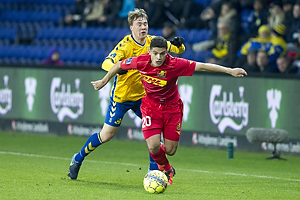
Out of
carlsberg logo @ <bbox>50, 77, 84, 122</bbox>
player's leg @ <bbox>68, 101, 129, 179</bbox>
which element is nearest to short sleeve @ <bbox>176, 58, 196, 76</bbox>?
player's leg @ <bbox>68, 101, 129, 179</bbox>

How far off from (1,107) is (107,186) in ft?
28.5

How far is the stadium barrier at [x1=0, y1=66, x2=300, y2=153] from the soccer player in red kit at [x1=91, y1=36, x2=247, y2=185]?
442cm

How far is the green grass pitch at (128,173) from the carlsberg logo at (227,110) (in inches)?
22.1

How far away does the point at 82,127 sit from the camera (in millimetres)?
15188

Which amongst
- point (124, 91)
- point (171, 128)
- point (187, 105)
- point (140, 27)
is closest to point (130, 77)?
point (124, 91)

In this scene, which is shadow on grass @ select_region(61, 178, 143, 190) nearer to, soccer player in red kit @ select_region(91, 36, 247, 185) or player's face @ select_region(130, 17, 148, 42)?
soccer player in red kit @ select_region(91, 36, 247, 185)

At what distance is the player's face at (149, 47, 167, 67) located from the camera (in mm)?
7938

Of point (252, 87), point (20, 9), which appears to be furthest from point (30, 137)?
point (20, 9)

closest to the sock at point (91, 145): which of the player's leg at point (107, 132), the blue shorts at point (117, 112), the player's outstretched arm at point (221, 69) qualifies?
the player's leg at point (107, 132)

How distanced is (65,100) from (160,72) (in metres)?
7.55

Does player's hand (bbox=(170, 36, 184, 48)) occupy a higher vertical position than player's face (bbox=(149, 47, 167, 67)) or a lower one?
higher

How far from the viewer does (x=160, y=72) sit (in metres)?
8.12

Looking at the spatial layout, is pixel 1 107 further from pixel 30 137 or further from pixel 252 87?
pixel 252 87

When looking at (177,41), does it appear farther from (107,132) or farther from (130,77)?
(107,132)
